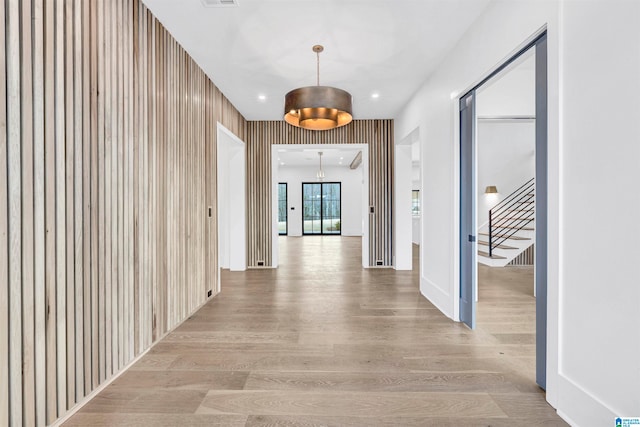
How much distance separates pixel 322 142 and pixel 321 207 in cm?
706

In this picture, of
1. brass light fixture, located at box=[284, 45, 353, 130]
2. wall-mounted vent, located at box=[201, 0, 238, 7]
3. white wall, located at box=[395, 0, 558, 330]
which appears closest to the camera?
white wall, located at box=[395, 0, 558, 330]

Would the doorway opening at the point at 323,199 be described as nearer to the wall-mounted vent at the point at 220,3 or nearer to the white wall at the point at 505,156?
the white wall at the point at 505,156

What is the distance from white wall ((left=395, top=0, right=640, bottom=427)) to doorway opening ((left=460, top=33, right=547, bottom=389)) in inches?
7.0

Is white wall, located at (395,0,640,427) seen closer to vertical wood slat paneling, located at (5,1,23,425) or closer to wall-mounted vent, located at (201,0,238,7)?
wall-mounted vent, located at (201,0,238,7)

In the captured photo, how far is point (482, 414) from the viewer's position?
1.77 metres

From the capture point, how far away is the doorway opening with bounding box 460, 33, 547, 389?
2.01 m

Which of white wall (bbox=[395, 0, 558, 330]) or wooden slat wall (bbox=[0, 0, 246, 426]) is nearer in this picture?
wooden slat wall (bbox=[0, 0, 246, 426])

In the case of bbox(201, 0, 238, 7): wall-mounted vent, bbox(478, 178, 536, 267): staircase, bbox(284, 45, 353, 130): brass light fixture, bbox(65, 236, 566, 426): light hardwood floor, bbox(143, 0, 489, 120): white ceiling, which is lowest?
bbox(65, 236, 566, 426): light hardwood floor

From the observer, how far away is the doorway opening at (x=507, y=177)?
2.01 meters
